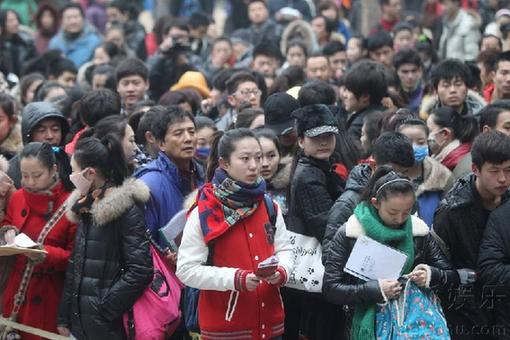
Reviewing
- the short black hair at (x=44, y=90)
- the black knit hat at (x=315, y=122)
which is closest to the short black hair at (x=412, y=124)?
the black knit hat at (x=315, y=122)

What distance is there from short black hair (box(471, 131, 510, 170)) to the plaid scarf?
137 centimetres

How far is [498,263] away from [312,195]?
1.34 m

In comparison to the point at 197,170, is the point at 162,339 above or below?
below

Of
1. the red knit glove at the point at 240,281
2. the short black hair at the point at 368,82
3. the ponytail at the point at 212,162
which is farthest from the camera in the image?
the short black hair at the point at 368,82

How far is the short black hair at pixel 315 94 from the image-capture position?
865 cm

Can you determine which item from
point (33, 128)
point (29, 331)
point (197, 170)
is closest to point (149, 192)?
point (197, 170)

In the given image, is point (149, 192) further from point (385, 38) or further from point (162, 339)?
point (385, 38)

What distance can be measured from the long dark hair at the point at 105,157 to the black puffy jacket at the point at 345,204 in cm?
140

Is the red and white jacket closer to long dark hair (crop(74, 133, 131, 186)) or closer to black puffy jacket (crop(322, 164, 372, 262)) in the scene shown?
black puffy jacket (crop(322, 164, 372, 262))

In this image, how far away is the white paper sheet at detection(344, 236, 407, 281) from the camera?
632 cm

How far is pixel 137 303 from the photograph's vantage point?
6.99 metres

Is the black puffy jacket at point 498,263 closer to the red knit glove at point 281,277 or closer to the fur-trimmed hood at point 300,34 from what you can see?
the red knit glove at point 281,277

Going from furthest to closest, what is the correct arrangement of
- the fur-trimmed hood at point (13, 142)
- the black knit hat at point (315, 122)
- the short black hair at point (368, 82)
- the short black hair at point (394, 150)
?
the fur-trimmed hood at point (13, 142), the short black hair at point (368, 82), the black knit hat at point (315, 122), the short black hair at point (394, 150)

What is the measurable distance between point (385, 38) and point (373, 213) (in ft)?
22.6
